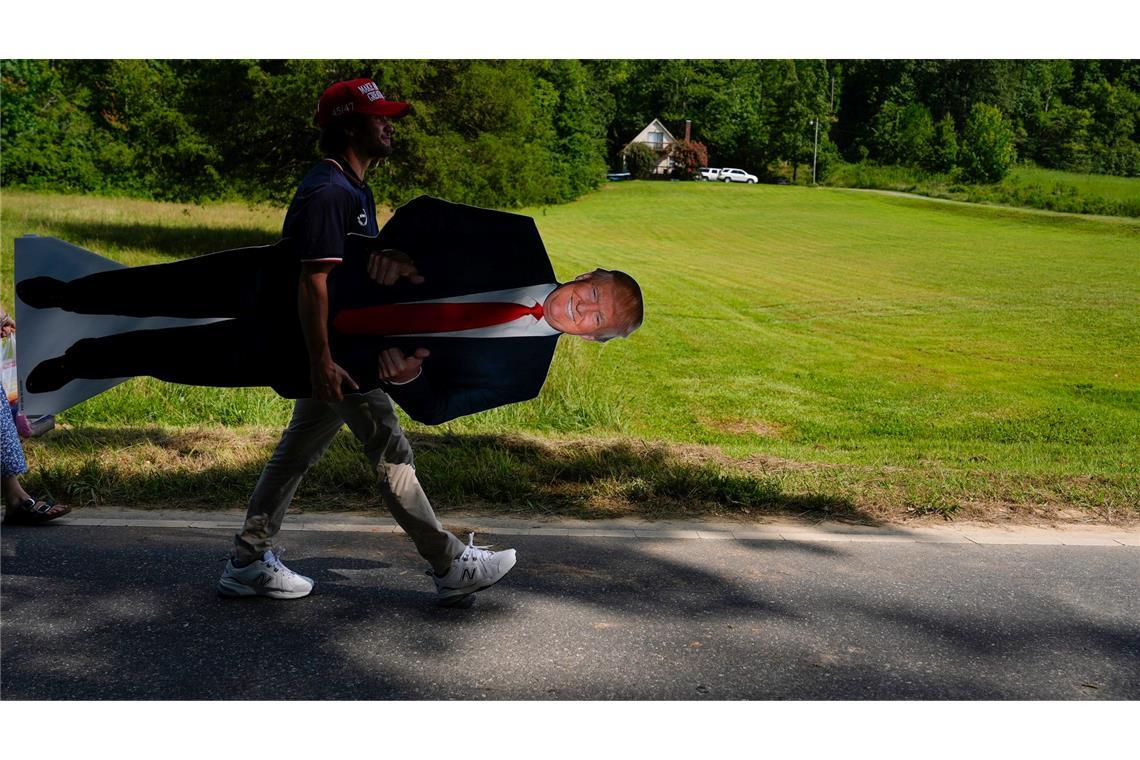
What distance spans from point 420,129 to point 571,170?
2187mm

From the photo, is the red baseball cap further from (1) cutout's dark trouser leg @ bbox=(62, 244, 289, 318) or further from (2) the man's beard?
(1) cutout's dark trouser leg @ bbox=(62, 244, 289, 318)

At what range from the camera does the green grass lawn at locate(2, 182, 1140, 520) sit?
510 centimetres

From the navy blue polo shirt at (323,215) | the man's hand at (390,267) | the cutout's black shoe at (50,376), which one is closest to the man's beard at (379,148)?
the navy blue polo shirt at (323,215)

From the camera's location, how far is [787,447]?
6602 millimetres

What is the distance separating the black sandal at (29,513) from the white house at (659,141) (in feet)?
15.9

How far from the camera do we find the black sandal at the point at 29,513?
444cm

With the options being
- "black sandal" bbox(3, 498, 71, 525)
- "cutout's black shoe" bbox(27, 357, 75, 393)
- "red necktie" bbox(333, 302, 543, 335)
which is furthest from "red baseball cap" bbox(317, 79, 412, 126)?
"black sandal" bbox(3, 498, 71, 525)

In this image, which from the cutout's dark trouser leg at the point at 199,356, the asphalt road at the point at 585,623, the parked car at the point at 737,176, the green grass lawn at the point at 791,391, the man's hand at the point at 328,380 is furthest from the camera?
the parked car at the point at 737,176

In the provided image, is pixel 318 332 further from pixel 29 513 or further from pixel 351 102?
pixel 29 513

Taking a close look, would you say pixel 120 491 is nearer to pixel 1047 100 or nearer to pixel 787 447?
pixel 787 447

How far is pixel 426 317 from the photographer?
3.55 metres

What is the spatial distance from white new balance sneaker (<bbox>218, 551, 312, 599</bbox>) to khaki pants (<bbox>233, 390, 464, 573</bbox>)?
0.14 feet

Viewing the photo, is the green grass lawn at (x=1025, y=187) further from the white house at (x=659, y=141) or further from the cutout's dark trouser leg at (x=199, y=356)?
the cutout's dark trouser leg at (x=199, y=356)

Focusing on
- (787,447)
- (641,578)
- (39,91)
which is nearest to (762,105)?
(787,447)
